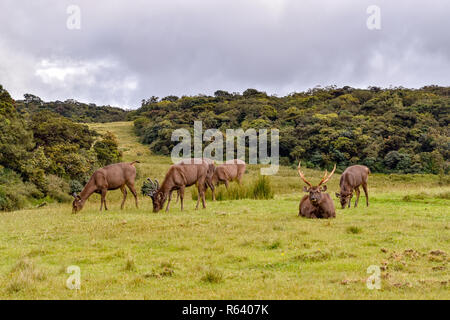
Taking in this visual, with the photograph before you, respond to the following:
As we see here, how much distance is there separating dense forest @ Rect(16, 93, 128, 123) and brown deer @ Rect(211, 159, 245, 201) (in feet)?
170

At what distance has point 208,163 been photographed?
1895 cm

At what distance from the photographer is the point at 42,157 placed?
92.2 feet

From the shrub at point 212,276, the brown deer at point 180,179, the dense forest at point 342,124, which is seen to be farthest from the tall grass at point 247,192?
the dense forest at point 342,124

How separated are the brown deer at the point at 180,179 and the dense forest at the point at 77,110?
60335 millimetres

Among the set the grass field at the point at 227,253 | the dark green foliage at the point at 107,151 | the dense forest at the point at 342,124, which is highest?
the dense forest at the point at 342,124

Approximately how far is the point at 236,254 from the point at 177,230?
3446 mm

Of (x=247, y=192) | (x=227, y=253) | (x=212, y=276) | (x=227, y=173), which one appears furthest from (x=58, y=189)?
(x=212, y=276)

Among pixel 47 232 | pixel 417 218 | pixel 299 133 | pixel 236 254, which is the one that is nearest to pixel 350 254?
pixel 236 254

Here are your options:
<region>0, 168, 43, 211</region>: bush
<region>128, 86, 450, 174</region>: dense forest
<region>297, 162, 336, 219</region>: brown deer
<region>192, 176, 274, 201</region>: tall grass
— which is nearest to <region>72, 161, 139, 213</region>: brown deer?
<region>192, 176, 274, 201</region>: tall grass

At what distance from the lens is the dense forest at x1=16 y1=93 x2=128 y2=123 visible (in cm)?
7688

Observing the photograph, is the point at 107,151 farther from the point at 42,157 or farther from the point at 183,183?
the point at 183,183

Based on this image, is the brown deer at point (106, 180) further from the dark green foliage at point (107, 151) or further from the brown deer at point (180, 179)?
the dark green foliage at point (107, 151)

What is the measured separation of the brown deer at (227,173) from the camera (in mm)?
25859

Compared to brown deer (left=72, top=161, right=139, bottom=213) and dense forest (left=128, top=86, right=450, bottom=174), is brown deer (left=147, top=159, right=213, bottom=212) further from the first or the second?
dense forest (left=128, top=86, right=450, bottom=174)
